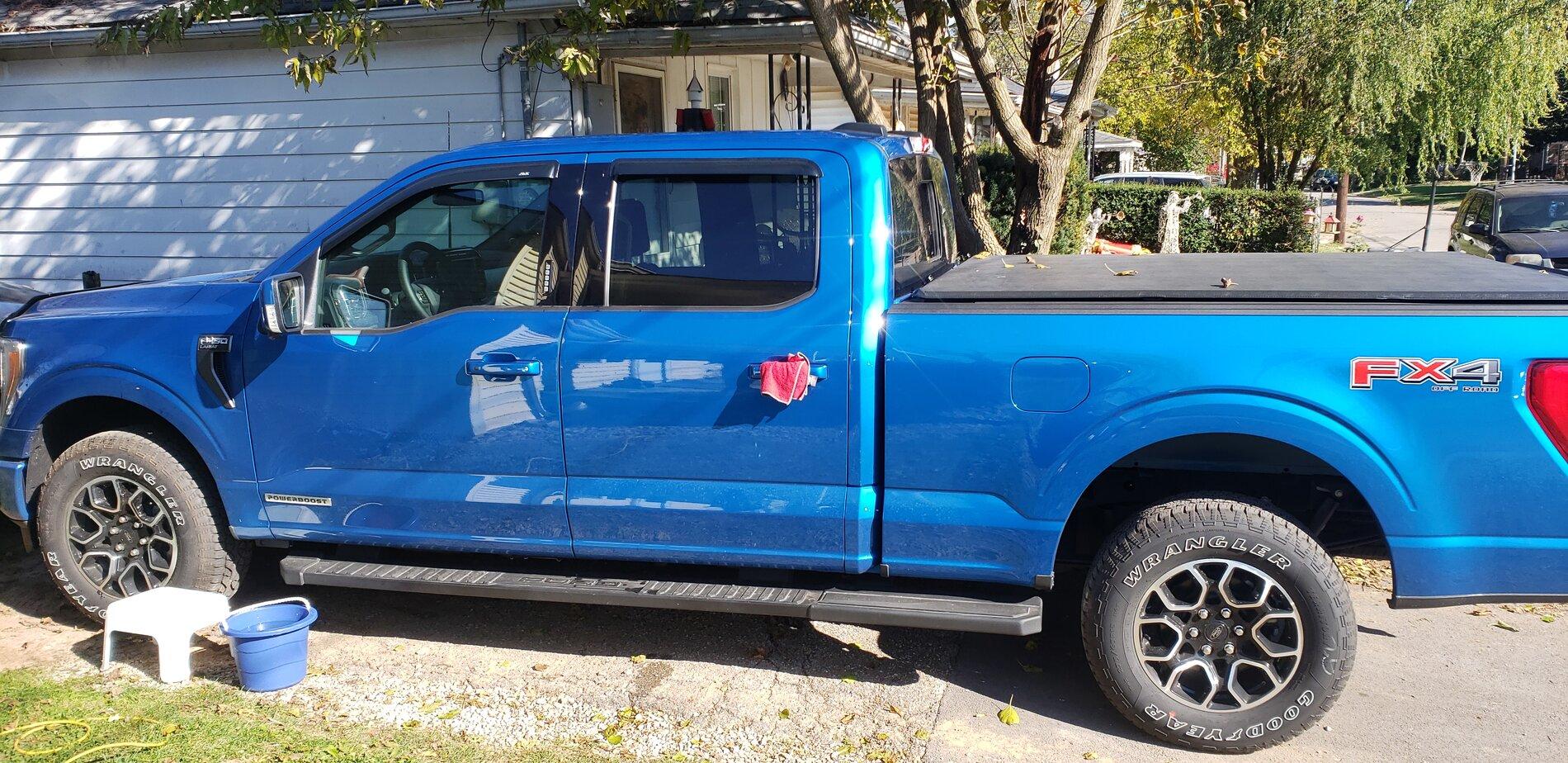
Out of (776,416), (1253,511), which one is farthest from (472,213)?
(1253,511)

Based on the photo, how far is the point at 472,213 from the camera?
456 cm

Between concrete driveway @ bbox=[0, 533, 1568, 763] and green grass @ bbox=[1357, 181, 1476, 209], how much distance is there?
43.6 metres

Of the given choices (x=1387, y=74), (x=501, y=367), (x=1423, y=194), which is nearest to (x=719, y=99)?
(x=501, y=367)

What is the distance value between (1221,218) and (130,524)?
17264mm

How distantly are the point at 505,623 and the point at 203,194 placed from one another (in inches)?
316

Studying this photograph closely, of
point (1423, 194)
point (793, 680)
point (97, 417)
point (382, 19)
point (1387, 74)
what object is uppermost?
point (1387, 74)

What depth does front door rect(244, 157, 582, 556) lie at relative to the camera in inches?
171

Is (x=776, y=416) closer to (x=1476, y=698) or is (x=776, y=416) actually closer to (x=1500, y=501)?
(x=1500, y=501)

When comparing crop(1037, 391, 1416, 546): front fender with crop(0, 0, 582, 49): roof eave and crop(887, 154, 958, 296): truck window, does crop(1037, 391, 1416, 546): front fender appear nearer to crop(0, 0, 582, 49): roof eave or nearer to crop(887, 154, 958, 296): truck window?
crop(887, 154, 958, 296): truck window

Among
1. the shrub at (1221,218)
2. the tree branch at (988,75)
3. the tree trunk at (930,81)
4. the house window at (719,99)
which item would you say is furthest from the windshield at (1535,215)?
the house window at (719,99)

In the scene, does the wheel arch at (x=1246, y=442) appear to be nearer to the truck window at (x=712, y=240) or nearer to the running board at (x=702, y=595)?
the running board at (x=702, y=595)

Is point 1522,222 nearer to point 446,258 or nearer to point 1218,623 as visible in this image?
point 1218,623

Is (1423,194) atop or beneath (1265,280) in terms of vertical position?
beneath

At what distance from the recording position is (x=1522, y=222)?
14.7 m
